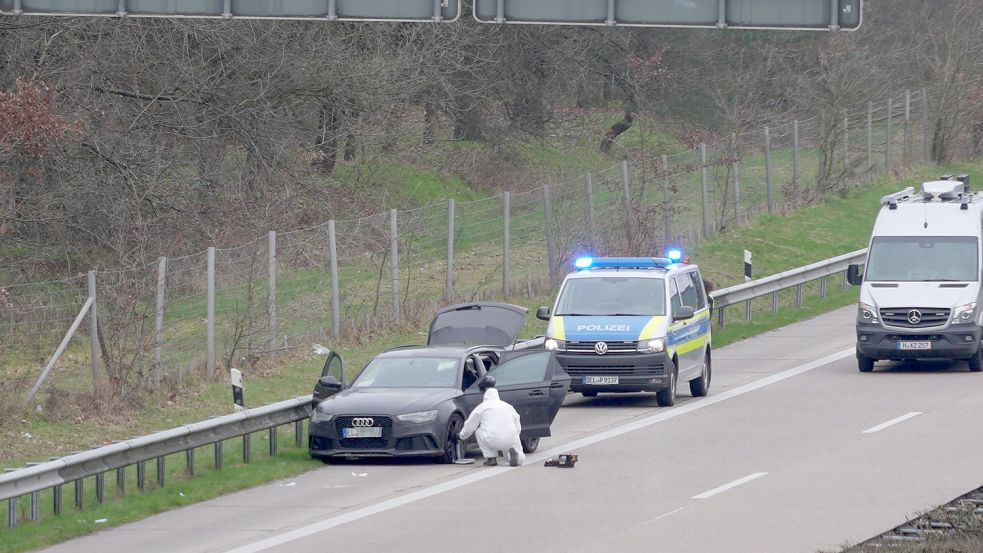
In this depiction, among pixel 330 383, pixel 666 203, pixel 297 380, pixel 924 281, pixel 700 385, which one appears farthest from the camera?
pixel 666 203

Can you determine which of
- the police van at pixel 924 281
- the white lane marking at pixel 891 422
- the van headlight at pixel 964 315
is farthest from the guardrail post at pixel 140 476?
the van headlight at pixel 964 315

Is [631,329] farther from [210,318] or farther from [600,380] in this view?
[210,318]

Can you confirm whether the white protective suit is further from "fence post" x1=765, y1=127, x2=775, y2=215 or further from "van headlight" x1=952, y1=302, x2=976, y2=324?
"fence post" x1=765, y1=127, x2=775, y2=215

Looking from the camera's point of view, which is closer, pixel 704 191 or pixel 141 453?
pixel 141 453

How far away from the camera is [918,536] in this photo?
12.5m

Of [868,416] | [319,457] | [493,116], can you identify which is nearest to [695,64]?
[493,116]

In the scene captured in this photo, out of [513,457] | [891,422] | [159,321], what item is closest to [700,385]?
[891,422]

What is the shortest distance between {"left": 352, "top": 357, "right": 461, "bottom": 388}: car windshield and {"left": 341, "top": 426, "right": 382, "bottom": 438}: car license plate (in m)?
1.09

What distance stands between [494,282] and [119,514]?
16.5 meters

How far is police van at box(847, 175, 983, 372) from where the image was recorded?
25.1 metres

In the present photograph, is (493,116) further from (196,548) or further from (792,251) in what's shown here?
(196,548)

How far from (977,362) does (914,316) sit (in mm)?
1304

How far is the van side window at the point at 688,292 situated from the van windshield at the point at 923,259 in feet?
11.6

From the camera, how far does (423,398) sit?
60.1 ft
